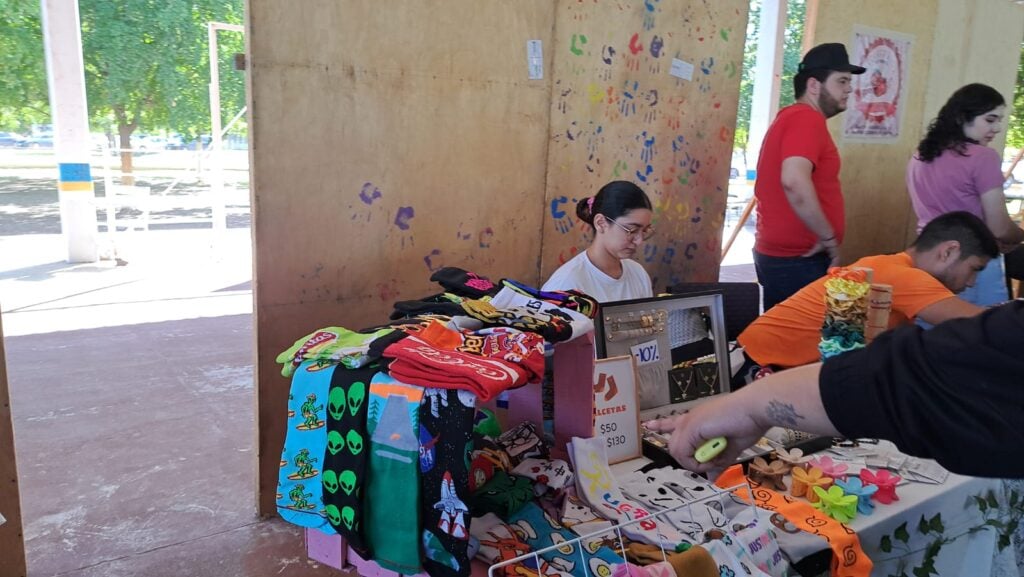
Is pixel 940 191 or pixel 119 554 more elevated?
pixel 940 191

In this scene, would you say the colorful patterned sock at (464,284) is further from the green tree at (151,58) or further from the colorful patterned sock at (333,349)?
the green tree at (151,58)

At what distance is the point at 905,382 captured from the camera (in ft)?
2.93

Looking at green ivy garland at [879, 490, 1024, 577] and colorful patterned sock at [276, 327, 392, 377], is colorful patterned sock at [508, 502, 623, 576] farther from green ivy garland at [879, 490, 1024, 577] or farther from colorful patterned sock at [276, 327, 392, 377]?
green ivy garland at [879, 490, 1024, 577]

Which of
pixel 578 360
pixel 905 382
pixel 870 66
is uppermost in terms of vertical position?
pixel 870 66

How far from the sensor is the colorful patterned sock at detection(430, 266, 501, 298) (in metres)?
1.93

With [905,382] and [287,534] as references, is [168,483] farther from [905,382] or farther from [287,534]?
[905,382]

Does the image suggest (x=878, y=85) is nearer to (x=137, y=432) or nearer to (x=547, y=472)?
(x=547, y=472)

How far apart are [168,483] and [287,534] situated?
78 centimetres

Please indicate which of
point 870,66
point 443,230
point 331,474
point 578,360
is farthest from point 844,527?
point 870,66

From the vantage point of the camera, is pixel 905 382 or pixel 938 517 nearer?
pixel 905 382

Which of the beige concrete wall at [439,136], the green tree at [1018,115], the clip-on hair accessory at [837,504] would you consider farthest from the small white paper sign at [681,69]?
the green tree at [1018,115]

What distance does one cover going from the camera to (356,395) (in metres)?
1.43

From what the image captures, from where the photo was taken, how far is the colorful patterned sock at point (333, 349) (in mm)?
1484

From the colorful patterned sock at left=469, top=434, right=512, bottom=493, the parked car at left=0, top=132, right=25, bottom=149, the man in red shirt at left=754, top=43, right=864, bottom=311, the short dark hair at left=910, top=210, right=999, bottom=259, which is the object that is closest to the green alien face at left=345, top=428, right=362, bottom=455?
the colorful patterned sock at left=469, top=434, right=512, bottom=493
